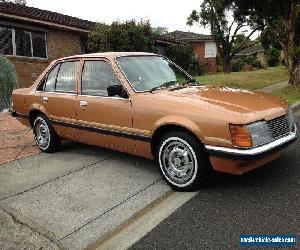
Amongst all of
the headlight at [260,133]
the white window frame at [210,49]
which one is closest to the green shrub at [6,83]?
the headlight at [260,133]

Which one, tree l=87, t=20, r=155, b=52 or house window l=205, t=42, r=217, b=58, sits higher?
house window l=205, t=42, r=217, b=58

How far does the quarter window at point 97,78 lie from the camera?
17.8 ft

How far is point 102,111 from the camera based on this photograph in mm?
5402

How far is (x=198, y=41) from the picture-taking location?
44688 millimetres

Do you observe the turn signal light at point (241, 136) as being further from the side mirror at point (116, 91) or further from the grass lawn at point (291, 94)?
the grass lawn at point (291, 94)

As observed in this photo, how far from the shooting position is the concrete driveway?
387 centimetres

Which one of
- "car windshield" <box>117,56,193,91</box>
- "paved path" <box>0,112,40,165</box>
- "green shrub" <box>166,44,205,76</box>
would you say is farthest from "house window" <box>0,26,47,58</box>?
"car windshield" <box>117,56,193,91</box>

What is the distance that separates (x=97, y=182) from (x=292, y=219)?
2496 millimetres

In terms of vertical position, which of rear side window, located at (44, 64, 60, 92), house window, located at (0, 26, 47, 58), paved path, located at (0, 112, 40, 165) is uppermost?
house window, located at (0, 26, 47, 58)

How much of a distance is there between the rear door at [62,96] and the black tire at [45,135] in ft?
0.58

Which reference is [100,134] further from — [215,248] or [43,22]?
[43,22]

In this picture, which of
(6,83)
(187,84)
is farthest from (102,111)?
(6,83)

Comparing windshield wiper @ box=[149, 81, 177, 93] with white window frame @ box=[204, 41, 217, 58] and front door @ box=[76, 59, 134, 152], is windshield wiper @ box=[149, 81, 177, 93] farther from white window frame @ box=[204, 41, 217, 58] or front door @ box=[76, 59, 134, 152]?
white window frame @ box=[204, 41, 217, 58]

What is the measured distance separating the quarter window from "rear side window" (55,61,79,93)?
236 mm
